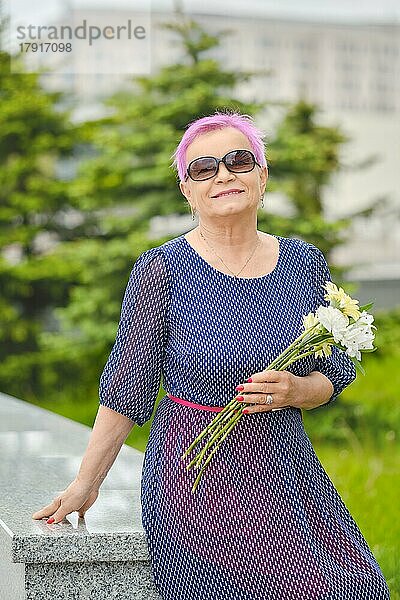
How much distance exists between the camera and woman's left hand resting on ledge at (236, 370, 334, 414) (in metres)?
2.36

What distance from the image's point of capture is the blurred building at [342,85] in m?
9.11

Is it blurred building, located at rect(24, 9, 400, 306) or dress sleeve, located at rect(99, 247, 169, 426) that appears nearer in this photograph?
dress sleeve, located at rect(99, 247, 169, 426)

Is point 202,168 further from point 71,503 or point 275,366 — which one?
point 71,503

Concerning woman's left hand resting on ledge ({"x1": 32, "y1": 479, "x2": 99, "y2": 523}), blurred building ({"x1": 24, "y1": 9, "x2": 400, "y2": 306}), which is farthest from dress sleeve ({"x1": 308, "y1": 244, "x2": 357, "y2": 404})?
blurred building ({"x1": 24, "y1": 9, "x2": 400, "y2": 306})

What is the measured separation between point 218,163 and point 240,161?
0.16 feet

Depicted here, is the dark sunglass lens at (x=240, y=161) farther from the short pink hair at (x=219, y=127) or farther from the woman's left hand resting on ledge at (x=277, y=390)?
the woman's left hand resting on ledge at (x=277, y=390)

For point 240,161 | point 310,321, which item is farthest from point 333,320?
point 240,161

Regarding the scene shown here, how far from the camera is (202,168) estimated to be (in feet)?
8.15

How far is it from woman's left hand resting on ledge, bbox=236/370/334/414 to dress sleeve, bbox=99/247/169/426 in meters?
0.20

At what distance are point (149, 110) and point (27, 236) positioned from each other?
1.72m

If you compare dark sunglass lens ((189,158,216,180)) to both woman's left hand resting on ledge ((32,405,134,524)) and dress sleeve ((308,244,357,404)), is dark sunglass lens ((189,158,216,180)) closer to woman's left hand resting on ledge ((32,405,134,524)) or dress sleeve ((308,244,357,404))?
dress sleeve ((308,244,357,404))

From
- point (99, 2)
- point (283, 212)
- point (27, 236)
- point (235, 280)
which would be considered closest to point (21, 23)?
point (99, 2)

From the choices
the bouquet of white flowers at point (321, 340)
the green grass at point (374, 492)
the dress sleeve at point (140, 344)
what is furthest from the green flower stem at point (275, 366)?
the green grass at point (374, 492)

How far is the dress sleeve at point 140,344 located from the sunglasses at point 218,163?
18cm
